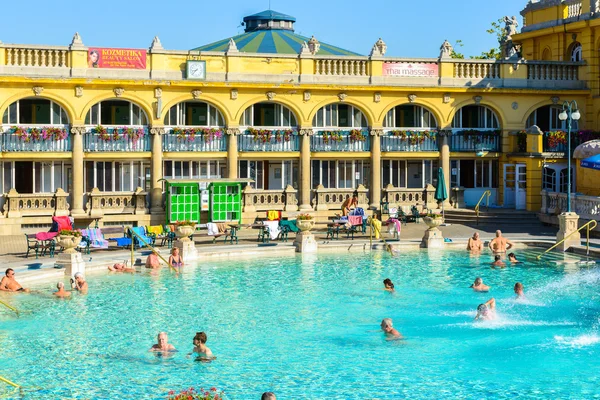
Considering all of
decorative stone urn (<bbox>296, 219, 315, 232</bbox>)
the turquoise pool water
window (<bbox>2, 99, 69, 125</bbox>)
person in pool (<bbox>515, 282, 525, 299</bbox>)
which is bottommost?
the turquoise pool water

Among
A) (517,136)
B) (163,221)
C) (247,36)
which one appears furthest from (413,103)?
(247,36)

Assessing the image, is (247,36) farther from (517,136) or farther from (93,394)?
(93,394)

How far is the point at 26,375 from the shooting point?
20.6m

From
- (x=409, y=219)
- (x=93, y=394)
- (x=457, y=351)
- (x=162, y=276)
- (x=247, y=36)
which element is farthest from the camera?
(x=247, y=36)

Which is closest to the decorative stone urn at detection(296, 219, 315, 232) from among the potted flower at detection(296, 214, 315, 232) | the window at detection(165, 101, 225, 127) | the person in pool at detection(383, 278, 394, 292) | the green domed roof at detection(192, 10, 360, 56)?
the potted flower at detection(296, 214, 315, 232)

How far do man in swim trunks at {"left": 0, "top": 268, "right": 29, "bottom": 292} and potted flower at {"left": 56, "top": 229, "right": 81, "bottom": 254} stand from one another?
3.21 meters

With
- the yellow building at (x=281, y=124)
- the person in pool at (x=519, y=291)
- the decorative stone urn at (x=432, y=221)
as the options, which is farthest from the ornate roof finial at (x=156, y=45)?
the person in pool at (x=519, y=291)

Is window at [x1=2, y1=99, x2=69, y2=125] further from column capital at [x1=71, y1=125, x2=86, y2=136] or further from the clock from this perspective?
the clock

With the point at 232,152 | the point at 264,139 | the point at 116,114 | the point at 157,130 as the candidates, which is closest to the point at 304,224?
the point at 232,152

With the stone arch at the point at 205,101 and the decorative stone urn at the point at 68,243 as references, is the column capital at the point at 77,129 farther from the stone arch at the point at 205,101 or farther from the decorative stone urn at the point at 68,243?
the decorative stone urn at the point at 68,243

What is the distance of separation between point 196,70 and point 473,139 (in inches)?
530

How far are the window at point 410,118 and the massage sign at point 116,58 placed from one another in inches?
463

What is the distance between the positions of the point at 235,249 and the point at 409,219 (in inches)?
442

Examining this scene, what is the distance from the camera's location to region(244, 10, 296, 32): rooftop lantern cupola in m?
70.2
